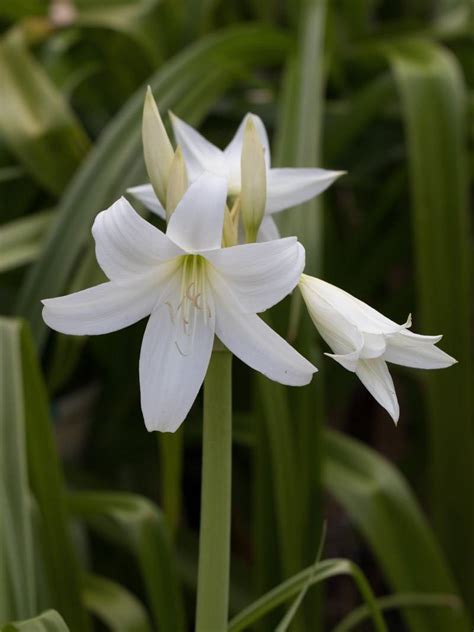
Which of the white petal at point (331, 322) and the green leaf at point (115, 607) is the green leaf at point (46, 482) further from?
the white petal at point (331, 322)

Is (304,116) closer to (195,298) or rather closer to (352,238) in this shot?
(352,238)

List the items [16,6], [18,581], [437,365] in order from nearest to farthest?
[437,365] → [18,581] → [16,6]

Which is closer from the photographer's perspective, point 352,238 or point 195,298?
point 195,298

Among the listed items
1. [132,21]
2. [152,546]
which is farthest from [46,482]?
→ [132,21]

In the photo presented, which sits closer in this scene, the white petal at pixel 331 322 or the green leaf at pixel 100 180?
the white petal at pixel 331 322

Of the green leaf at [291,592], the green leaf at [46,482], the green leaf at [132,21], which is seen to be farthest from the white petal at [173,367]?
the green leaf at [132,21]

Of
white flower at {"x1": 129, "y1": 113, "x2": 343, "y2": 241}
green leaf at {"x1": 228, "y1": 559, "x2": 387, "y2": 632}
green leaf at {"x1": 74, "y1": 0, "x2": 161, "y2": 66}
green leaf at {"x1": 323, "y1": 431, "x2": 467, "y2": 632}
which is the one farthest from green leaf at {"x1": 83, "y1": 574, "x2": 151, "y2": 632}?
green leaf at {"x1": 74, "y1": 0, "x2": 161, "y2": 66}

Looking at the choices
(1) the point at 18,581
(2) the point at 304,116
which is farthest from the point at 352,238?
(1) the point at 18,581

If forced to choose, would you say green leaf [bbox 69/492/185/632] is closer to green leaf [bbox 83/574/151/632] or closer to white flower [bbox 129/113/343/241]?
green leaf [bbox 83/574/151/632]
